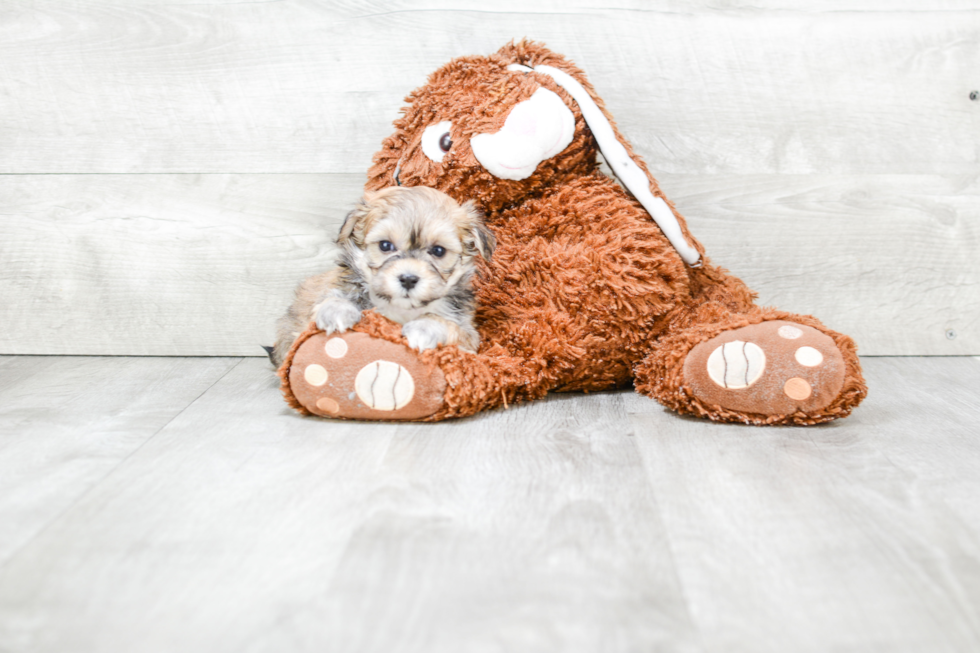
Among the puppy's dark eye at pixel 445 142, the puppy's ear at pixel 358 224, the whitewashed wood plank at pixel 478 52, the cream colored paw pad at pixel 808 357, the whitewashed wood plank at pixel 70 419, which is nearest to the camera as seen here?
the whitewashed wood plank at pixel 70 419

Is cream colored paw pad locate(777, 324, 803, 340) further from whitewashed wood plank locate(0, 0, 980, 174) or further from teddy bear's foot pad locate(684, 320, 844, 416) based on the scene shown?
whitewashed wood plank locate(0, 0, 980, 174)

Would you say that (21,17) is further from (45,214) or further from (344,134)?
(344,134)

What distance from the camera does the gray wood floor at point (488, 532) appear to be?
98 centimetres

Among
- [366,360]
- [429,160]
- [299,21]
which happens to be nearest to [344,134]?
[299,21]

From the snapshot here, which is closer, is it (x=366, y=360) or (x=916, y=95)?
(x=366, y=360)

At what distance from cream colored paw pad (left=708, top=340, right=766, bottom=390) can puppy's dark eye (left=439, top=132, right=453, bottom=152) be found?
2.79 feet

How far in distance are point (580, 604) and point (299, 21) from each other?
201cm

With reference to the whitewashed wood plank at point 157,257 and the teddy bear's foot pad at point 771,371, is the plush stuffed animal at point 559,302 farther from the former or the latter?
the whitewashed wood plank at point 157,257

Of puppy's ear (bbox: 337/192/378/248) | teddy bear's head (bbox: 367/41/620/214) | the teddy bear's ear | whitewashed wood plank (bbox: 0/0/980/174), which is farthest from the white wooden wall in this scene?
puppy's ear (bbox: 337/192/378/248)

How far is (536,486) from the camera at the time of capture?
55.4 inches

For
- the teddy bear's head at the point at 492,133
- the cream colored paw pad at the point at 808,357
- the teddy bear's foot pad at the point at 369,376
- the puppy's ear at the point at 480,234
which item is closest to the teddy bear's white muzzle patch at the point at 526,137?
the teddy bear's head at the point at 492,133

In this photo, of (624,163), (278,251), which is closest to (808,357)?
(624,163)

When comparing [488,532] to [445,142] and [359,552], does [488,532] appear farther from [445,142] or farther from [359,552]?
[445,142]

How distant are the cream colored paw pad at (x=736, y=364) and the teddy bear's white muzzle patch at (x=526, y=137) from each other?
0.67m
